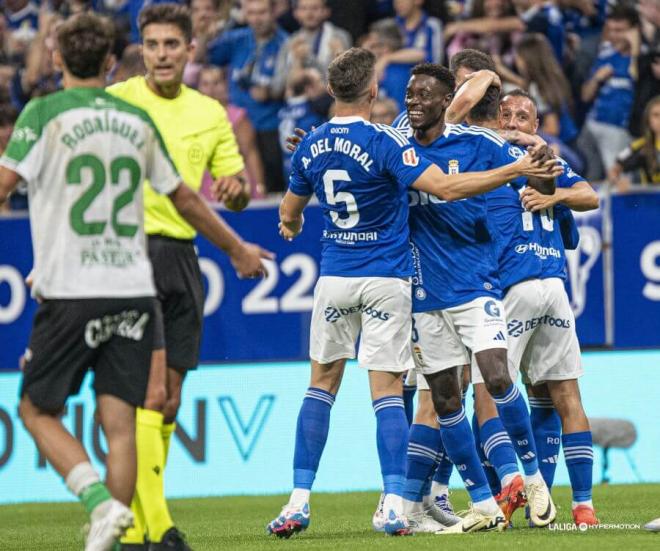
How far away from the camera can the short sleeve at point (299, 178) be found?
23.8ft

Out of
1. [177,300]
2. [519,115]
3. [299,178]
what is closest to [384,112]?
[519,115]

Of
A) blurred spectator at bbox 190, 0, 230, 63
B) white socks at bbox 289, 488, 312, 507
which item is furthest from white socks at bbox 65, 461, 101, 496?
blurred spectator at bbox 190, 0, 230, 63

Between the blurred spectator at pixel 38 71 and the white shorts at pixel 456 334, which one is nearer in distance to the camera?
the white shorts at pixel 456 334

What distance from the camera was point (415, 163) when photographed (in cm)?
680

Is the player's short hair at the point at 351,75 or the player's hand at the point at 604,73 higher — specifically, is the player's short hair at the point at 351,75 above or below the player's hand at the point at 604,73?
above

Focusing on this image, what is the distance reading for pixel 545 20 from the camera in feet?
43.0

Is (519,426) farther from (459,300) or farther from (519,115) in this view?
(519,115)

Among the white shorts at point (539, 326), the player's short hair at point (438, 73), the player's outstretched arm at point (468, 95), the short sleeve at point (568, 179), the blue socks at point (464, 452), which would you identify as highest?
the player's short hair at point (438, 73)

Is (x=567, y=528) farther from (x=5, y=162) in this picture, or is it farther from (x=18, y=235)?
(x=18, y=235)

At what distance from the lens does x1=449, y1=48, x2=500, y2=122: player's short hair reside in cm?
794

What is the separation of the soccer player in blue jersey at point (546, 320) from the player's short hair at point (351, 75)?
1128 mm

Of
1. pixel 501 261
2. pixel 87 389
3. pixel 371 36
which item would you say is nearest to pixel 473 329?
pixel 501 261

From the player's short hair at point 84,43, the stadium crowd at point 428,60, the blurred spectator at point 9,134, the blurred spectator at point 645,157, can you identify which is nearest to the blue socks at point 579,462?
the player's short hair at point 84,43

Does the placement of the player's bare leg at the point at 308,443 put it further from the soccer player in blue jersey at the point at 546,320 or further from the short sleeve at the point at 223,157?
the short sleeve at the point at 223,157
